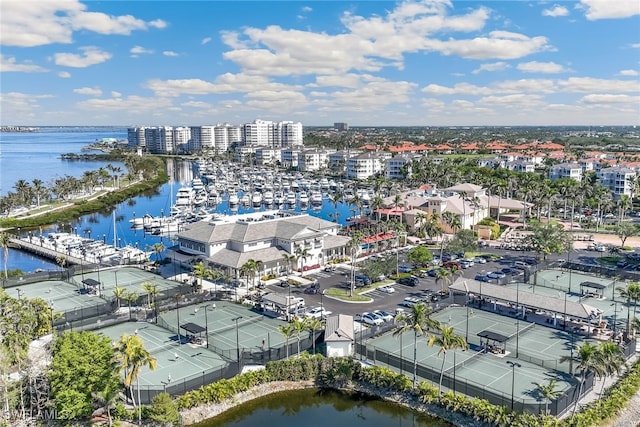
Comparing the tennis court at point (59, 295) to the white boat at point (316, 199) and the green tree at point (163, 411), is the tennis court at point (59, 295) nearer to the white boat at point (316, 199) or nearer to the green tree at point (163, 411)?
the green tree at point (163, 411)

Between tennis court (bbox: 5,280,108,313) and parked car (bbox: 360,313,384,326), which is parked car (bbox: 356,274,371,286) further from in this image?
tennis court (bbox: 5,280,108,313)

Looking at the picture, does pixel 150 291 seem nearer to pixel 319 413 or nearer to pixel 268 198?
pixel 319 413

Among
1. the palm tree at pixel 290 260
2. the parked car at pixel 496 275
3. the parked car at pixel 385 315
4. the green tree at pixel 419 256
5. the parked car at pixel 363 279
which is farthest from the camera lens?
the green tree at pixel 419 256

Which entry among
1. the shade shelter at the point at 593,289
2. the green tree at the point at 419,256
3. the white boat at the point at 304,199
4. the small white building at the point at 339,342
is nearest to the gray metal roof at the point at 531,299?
the shade shelter at the point at 593,289

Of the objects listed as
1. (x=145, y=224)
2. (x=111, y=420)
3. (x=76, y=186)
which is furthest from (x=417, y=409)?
(x=76, y=186)

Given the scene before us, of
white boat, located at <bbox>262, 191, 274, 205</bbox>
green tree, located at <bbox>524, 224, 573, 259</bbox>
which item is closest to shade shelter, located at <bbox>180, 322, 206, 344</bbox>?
green tree, located at <bbox>524, 224, 573, 259</bbox>

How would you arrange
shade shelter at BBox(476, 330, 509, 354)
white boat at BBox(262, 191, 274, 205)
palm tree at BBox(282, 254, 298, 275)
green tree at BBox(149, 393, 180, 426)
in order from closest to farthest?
green tree at BBox(149, 393, 180, 426) < shade shelter at BBox(476, 330, 509, 354) < palm tree at BBox(282, 254, 298, 275) < white boat at BBox(262, 191, 274, 205)

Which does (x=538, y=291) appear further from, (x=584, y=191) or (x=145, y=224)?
(x=145, y=224)
